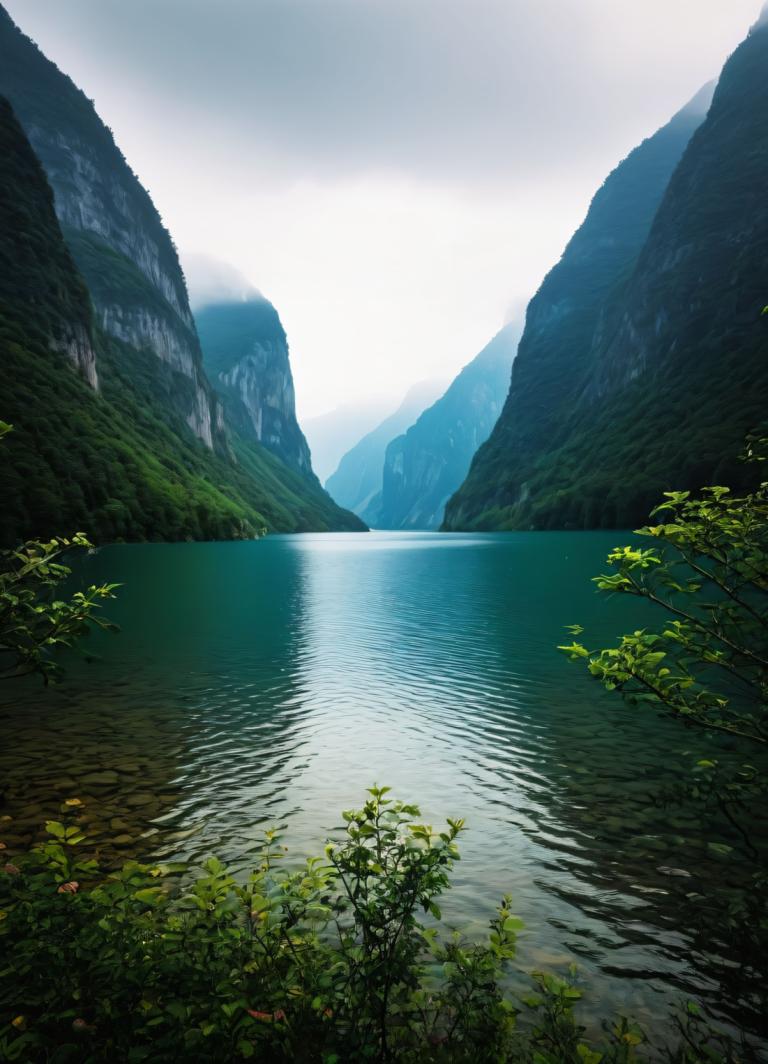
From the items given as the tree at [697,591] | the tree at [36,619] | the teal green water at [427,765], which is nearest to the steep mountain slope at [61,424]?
the teal green water at [427,765]

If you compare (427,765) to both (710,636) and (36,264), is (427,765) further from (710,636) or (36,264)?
(36,264)

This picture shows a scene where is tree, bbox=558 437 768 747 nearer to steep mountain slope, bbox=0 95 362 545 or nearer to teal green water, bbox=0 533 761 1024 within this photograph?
teal green water, bbox=0 533 761 1024

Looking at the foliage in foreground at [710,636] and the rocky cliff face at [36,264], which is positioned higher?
the rocky cliff face at [36,264]

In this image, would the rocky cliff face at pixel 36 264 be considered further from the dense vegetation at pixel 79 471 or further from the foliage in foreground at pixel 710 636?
the foliage in foreground at pixel 710 636

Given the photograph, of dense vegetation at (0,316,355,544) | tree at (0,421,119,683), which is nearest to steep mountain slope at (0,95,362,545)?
dense vegetation at (0,316,355,544)

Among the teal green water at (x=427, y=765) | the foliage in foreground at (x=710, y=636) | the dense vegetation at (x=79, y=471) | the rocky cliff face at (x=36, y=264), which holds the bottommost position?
the teal green water at (x=427, y=765)
